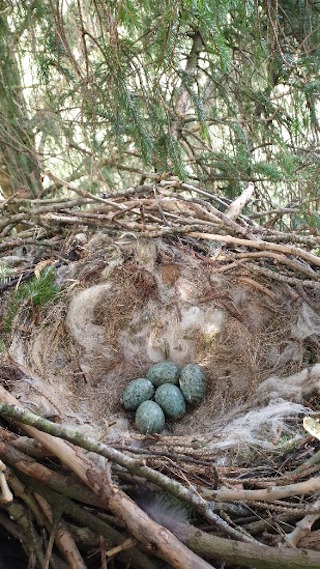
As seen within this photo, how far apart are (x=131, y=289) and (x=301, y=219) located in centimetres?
106

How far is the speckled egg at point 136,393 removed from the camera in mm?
2664

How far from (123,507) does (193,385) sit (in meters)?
1.33

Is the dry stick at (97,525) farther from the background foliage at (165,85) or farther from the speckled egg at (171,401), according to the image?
the background foliage at (165,85)

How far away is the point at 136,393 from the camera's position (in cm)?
267

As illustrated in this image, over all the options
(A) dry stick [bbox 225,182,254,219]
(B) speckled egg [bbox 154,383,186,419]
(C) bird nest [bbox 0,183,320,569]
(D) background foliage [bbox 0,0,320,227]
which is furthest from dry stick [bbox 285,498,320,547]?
(A) dry stick [bbox 225,182,254,219]

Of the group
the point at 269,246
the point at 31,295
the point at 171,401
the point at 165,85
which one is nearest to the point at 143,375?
the point at 171,401

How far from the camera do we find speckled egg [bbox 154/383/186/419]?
2.62 m

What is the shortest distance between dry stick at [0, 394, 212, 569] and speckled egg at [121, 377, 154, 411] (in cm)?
114

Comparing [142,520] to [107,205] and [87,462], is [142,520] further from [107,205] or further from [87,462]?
[107,205]

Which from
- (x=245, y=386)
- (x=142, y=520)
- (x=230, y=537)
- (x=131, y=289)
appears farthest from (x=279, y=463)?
(x=131, y=289)

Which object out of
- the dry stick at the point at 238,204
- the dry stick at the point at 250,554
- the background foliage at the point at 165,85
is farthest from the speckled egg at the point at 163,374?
the dry stick at the point at 250,554

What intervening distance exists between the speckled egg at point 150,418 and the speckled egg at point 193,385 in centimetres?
17

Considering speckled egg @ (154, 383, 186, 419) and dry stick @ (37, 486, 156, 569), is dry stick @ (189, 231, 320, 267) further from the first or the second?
dry stick @ (37, 486, 156, 569)

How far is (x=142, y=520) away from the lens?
4.42 ft
